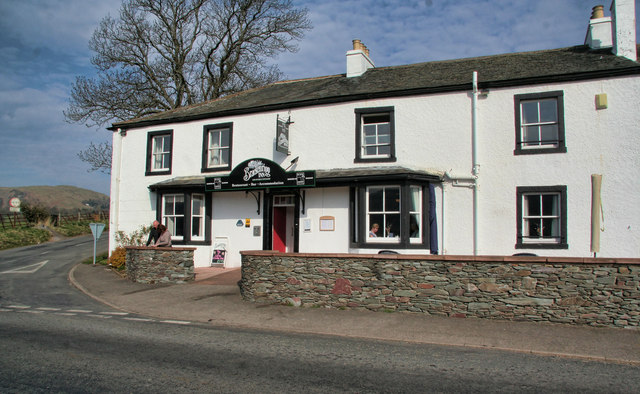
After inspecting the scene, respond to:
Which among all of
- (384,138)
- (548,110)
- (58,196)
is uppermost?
(58,196)

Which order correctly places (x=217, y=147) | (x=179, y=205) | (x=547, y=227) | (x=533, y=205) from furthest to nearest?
(x=179, y=205) → (x=217, y=147) → (x=533, y=205) → (x=547, y=227)

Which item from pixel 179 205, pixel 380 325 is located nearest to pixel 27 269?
pixel 179 205

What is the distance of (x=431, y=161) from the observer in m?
14.5

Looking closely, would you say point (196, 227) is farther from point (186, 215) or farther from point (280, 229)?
point (280, 229)

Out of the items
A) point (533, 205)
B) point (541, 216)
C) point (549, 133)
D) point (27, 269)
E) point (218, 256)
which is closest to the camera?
point (541, 216)

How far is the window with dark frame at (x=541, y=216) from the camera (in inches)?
517

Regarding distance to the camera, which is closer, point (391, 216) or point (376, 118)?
point (391, 216)

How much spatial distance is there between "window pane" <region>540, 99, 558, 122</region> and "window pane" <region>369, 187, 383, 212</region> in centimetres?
521

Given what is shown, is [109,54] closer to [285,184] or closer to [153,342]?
[285,184]

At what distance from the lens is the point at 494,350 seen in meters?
7.49

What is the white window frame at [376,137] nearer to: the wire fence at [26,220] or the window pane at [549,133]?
the window pane at [549,133]

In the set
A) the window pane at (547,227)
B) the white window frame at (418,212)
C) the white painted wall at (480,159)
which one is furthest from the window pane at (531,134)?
the white window frame at (418,212)

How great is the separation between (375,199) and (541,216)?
478 centimetres

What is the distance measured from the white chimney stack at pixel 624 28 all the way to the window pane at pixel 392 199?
7679 millimetres
